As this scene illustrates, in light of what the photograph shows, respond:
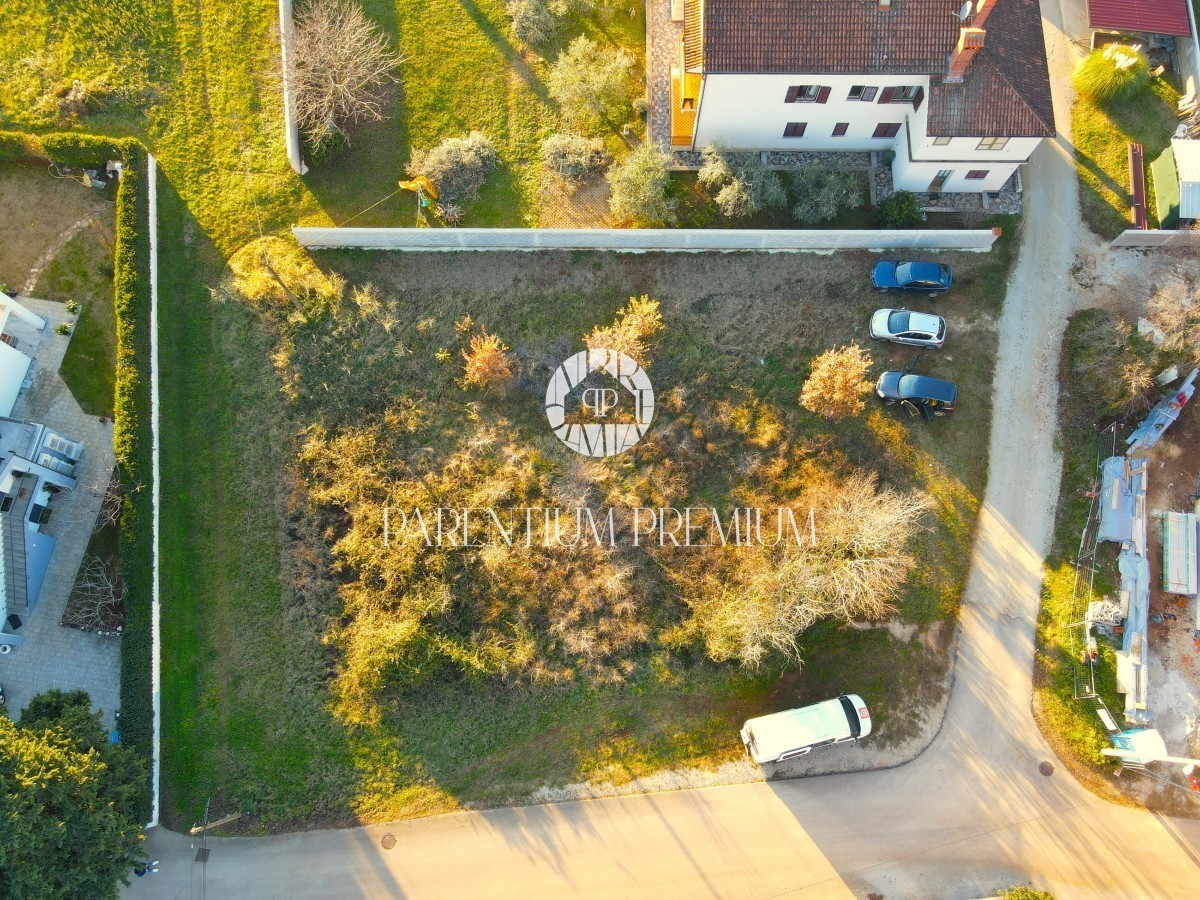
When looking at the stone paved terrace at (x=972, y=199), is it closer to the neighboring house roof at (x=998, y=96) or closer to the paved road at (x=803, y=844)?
the neighboring house roof at (x=998, y=96)

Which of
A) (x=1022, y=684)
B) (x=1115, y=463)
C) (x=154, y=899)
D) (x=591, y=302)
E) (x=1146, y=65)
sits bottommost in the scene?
(x=154, y=899)

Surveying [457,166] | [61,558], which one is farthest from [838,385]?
[61,558]

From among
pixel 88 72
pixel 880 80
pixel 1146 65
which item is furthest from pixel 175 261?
pixel 1146 65

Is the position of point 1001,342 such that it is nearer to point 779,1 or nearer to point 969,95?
point 969,95

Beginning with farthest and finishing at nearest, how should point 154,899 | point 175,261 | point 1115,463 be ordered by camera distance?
point 175,261 → point 1115,463 → point 154,899

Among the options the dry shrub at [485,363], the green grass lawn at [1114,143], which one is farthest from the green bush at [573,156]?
the green grass lawn at [1114,143]

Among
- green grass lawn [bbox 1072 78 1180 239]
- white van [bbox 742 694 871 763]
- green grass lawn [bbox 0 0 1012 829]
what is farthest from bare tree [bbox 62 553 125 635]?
green grass lawn [bbox 1072 78 1180 239]
